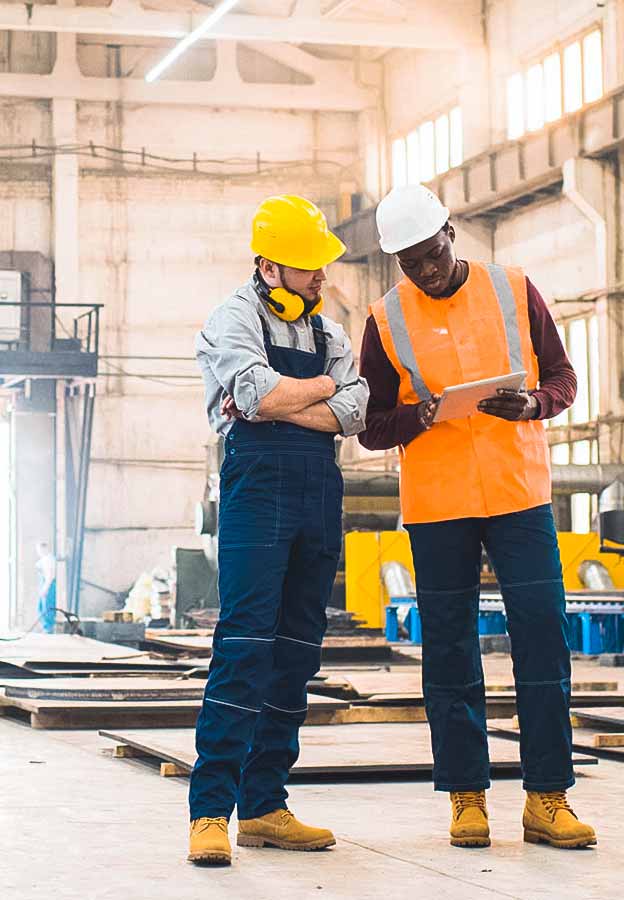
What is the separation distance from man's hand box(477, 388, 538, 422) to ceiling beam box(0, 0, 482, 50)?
2028 centimetres

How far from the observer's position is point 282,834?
395 centimetres

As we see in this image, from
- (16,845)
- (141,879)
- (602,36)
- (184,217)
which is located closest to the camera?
(141,879)

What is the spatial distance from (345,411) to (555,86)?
747 inches

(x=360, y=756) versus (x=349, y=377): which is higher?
(x=349, y=377)

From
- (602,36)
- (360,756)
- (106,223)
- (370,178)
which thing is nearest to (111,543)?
(106,223)

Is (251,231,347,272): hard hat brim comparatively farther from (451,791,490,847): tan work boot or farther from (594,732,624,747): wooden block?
(594,732,624,747): wooden block

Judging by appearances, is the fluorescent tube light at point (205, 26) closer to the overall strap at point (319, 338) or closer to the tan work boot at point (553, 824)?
the overall strap at point (319, 338)

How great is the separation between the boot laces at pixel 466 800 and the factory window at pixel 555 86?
58.5 ft

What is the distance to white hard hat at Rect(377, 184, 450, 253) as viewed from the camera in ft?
13.2

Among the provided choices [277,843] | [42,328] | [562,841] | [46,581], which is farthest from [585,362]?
[277,843]

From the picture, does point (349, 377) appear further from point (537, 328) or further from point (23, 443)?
point (23, 443)

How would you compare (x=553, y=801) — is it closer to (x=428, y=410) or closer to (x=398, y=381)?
(x=428, y=410)

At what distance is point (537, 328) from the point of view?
4.22 m

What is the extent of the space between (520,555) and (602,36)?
17722mm
